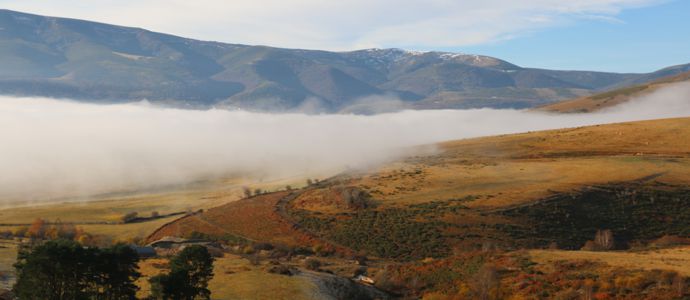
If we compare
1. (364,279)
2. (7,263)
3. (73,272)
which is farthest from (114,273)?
(364,279)

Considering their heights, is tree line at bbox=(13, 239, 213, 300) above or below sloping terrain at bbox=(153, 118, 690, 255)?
above

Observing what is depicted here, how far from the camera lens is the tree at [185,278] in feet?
154

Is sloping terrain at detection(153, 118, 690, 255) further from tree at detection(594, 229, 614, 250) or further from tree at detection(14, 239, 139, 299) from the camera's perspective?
tree at detection(14, 239, 139, 299)

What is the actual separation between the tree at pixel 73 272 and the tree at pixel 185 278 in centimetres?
256

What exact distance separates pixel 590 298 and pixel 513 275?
34.7 ft

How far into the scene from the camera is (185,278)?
48.1 m

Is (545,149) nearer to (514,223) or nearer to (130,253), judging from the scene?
(514,223)

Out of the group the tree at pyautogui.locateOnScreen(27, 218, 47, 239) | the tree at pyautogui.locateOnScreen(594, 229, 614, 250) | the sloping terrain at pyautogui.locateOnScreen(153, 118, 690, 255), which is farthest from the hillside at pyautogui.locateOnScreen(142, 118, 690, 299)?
the tree at pyautogui.locateOnScreen(27, 218, 47, 239)

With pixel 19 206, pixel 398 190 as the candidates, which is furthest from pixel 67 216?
pixel 398 190

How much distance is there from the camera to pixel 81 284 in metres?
47.2

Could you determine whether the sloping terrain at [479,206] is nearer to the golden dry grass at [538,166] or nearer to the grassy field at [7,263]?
the golden dry grass at [538,166]

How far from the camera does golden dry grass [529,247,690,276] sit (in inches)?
2230

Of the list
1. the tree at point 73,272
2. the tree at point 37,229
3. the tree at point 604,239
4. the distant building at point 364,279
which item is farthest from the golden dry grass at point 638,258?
the tree at point 37,229

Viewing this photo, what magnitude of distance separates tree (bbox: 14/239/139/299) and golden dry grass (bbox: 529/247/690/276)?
38355 millimetres
